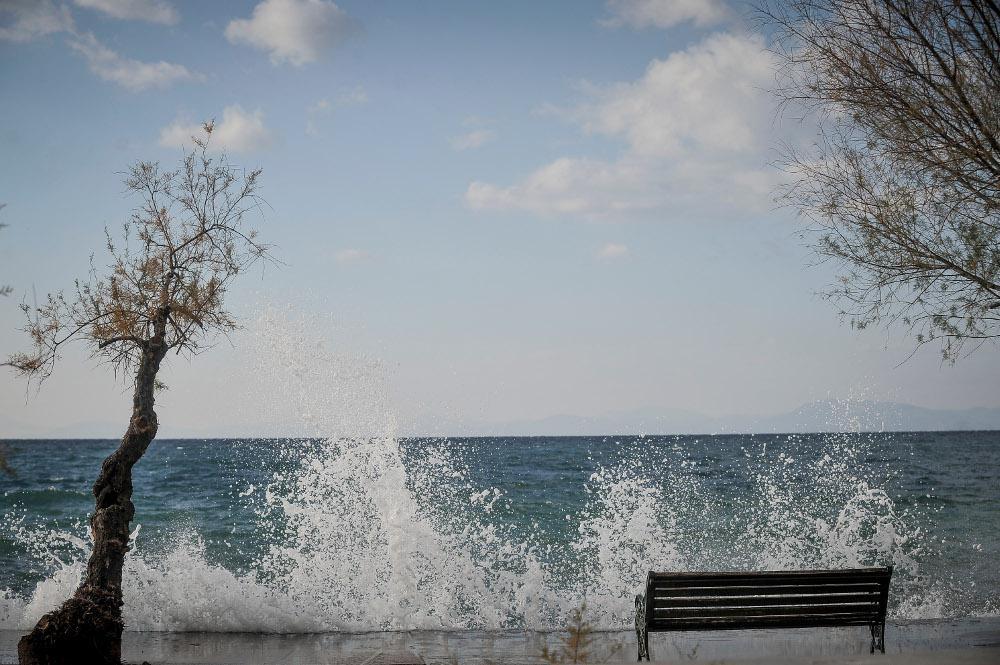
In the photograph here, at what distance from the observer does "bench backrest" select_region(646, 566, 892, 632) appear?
20.1 ft

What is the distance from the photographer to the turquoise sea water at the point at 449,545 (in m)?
9.05

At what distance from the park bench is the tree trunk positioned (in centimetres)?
387

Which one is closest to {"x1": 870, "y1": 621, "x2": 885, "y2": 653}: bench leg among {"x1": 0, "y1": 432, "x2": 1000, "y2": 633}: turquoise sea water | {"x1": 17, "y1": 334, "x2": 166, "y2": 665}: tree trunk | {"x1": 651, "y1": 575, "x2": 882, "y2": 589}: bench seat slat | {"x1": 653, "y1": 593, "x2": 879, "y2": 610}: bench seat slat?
{"x1": 653, "y1": 593, "x2": 879, "y2": 610}: bench seat slat

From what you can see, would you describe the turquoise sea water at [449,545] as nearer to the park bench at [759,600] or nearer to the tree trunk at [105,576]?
the tree trunk at [105,576]

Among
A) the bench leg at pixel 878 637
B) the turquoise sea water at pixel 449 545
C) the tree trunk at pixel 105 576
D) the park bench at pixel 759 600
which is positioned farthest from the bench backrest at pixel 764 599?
the tree trunk at pixel 105 576

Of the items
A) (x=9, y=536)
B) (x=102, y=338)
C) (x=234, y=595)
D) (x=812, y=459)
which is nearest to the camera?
(x=102, y=338)

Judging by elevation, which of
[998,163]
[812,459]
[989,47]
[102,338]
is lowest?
[812,459]

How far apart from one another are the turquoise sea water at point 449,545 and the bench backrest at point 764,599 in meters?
2.54

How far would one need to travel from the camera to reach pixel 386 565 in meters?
10.7

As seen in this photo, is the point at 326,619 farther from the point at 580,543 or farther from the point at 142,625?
the point at 580,543

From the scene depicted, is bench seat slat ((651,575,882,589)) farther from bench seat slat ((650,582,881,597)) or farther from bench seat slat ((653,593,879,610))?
bench seat slat ((653,593,879,610))

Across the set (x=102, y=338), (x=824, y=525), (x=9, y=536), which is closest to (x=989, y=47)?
(x=102, y=338)

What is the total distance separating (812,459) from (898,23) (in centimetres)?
4507

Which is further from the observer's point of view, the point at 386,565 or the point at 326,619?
the point at 386,565
